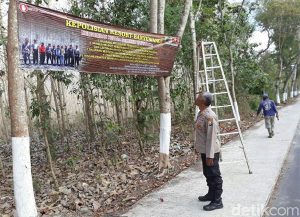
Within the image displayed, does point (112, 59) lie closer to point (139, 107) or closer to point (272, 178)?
point (139, 107)

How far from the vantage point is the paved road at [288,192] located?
527cm

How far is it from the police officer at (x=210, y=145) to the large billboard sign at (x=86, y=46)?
1875 millimetres

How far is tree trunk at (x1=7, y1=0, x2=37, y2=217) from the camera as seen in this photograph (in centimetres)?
454

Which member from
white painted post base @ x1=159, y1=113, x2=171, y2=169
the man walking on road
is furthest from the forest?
the man walking on road

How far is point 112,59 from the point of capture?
6348 millimetres

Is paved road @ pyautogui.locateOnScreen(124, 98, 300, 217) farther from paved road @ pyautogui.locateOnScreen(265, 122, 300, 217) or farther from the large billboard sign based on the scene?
the large billboard sign

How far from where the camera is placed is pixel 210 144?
5090 millimetres

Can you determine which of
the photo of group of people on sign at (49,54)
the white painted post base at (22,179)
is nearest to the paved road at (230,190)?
the white painted post base at (22,179)

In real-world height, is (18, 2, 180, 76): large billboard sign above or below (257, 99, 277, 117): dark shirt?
above

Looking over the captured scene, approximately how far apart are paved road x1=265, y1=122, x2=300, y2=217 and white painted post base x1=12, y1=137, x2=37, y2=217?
3.23 metres

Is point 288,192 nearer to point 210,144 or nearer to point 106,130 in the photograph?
point 210,144

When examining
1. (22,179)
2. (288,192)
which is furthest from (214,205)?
(22,179)

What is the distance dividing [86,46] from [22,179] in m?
2.32

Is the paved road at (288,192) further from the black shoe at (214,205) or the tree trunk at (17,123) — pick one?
the tree trunk at (17,123)
